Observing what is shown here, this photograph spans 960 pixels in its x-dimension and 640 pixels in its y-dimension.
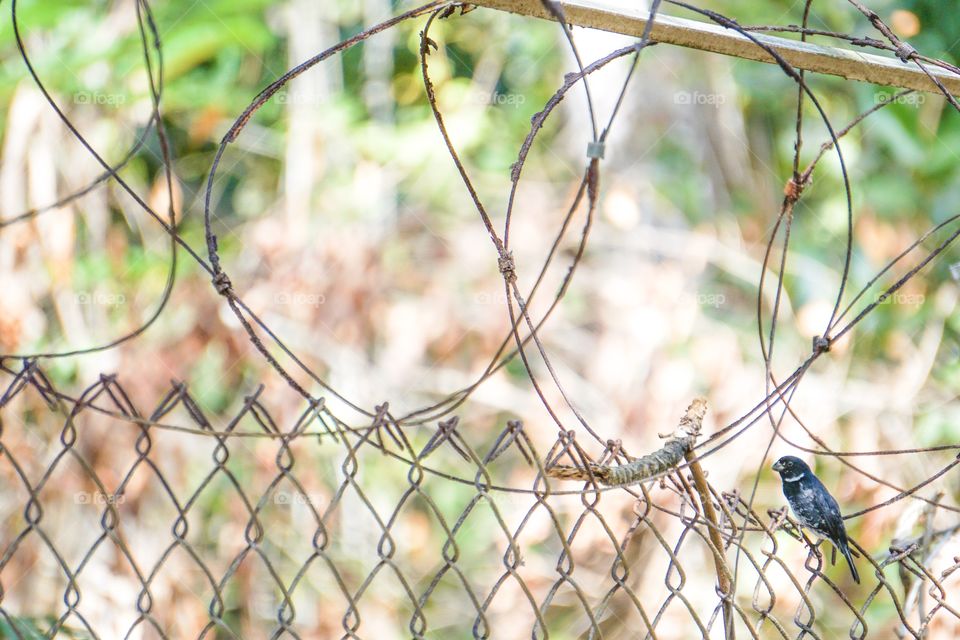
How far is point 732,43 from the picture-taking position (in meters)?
1.27

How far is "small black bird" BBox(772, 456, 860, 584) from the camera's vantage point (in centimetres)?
155

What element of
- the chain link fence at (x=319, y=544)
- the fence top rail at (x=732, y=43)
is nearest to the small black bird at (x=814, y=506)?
the fence top rail at (x=732, y=43)

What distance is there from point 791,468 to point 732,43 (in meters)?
0.77

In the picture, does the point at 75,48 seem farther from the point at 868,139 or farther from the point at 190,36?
the point at 868,139

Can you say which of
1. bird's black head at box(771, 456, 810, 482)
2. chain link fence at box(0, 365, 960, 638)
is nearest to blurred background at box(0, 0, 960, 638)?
chain link fence at box(0, 365, 960, 638)

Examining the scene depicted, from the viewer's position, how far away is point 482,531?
4.18 metres

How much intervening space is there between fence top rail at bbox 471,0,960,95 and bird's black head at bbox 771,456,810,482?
662 millimetres

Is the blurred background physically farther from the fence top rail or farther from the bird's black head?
the fence top rail

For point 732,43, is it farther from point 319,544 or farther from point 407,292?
point 407,292

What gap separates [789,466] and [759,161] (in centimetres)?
337

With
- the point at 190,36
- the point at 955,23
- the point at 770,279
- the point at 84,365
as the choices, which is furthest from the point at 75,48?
the point at 955,23

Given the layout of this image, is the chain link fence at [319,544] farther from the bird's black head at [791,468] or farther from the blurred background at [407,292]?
the bird's black head at [791,468]

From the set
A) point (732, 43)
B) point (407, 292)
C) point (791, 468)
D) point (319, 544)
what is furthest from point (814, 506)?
point (407, 292)

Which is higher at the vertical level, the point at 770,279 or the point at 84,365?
the point at 770,279
